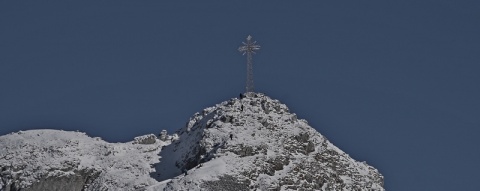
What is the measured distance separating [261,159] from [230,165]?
18.2 ft

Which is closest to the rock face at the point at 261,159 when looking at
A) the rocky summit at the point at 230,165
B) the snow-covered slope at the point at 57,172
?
the rocky summit at the point at 230,165

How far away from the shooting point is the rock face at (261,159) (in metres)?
182

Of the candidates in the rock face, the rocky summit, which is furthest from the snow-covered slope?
the rock face

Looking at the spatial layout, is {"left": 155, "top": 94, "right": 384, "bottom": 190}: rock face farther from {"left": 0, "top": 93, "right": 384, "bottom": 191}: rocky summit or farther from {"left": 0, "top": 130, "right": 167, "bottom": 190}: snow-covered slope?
{"left": 0, "top": 130, "right": 167, "bottom": 190}: snow-covered slope

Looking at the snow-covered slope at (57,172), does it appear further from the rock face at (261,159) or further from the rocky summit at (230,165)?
the rock face at (261,159)

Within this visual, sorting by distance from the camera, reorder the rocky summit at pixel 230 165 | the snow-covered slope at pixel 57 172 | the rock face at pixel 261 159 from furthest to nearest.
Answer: the snow-covered slope at pixel 57 172
the rocky summit at pixel 230 165
the rock face at pixel 261 159

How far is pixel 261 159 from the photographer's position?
186500 mm

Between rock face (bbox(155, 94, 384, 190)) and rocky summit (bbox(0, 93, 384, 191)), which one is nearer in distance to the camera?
rock face (bbox(155, 94, 384, 190))

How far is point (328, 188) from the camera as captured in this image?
7357 inches

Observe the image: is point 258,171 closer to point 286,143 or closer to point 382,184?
point 286,143

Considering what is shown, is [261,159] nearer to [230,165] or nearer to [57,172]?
[230,165]

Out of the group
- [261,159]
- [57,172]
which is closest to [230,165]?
[261,159]

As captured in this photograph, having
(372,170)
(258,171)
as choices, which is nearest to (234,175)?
(258,171)

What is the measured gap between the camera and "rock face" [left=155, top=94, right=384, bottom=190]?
182 m
